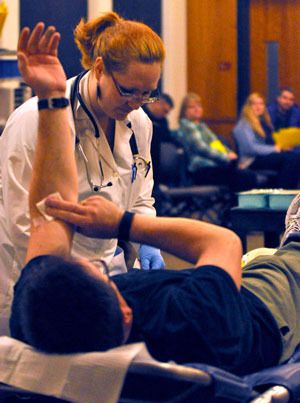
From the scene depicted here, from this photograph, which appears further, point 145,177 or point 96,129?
point 145,177

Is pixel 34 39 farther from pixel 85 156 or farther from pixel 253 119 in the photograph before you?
pixel 253 119

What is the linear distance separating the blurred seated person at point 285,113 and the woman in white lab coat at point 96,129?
684 cm

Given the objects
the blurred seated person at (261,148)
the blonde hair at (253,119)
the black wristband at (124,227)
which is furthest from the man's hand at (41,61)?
the blonde hair at (253,119)

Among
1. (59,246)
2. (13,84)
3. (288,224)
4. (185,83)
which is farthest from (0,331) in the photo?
(185,83)

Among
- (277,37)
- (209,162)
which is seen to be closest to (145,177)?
(209,162)

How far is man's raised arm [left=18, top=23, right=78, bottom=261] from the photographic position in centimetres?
233

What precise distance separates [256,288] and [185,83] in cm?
769

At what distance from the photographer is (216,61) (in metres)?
10.3

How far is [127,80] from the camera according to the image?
2.61 m

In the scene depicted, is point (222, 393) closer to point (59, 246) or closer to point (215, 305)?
point (215, 305)

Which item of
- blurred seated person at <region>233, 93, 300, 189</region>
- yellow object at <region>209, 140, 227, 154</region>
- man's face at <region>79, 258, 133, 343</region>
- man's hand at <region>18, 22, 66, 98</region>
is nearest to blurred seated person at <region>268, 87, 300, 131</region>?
blurred seated person at <region>233, 93, 300, 189</region>

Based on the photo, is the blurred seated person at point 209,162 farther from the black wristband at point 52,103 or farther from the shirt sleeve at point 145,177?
the black wristband at point 52,103

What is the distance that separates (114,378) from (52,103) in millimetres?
679

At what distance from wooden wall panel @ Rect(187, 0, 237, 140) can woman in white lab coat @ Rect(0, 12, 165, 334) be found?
748 cm
